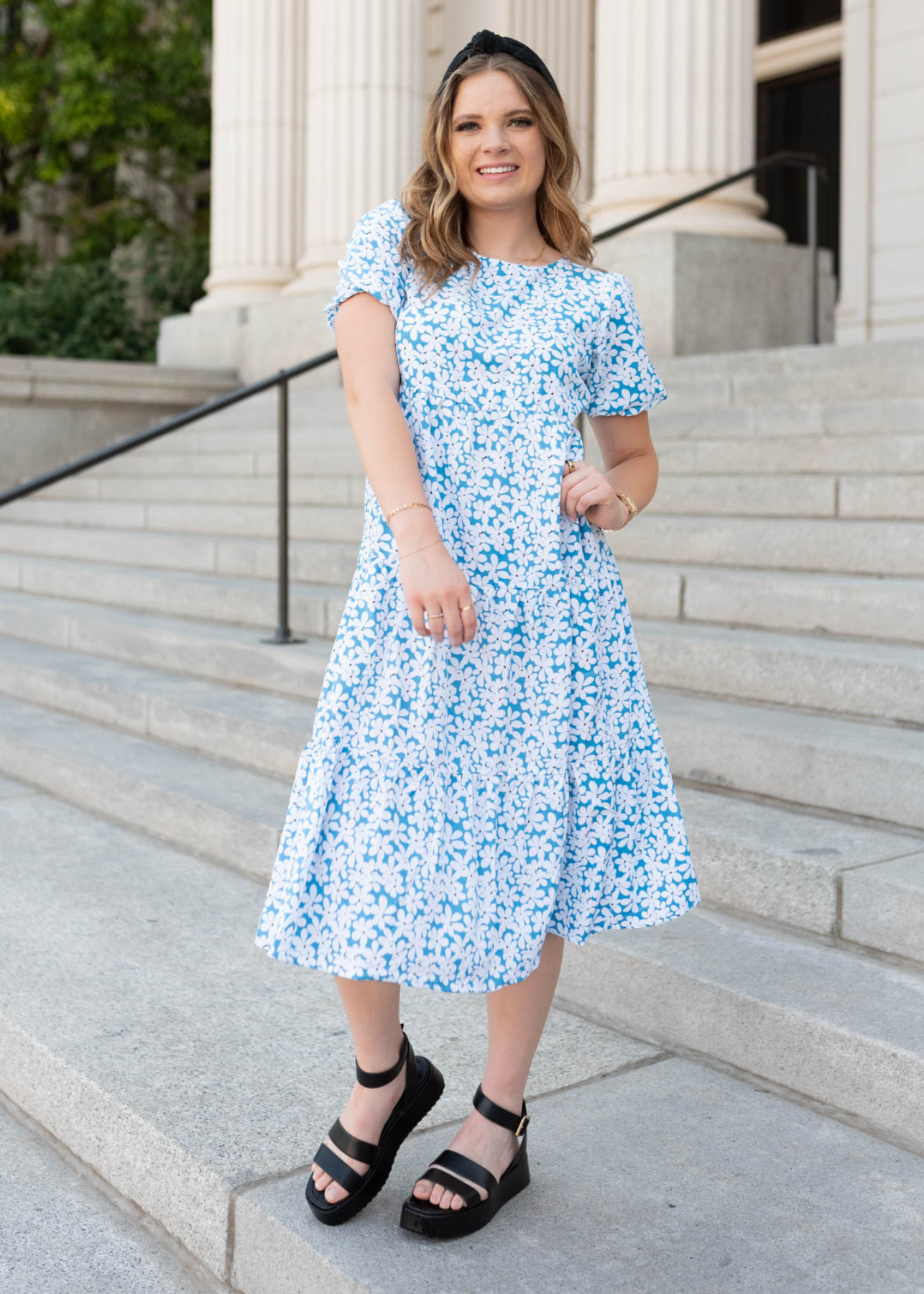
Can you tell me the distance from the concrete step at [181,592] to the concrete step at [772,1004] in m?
2.82

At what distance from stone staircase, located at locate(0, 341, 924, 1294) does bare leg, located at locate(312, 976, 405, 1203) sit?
0.12 meters

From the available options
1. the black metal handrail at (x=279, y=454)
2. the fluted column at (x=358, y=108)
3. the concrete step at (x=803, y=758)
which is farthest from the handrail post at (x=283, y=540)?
the fluted column at (x=358, y=108)

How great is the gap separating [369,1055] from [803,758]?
179 centimetres

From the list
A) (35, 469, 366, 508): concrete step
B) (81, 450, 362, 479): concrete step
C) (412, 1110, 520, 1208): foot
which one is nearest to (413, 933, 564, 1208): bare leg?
(412, 1110, 520, 1208): foot

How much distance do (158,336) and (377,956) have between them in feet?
44.2

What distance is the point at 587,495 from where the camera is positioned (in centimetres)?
213

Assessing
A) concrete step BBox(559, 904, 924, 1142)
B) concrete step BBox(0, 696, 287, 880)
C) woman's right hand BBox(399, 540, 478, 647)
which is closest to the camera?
woman's right hand BBox(399, 540, 478, 647)

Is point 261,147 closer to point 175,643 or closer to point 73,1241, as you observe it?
point 175,643

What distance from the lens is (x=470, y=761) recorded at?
2.13m

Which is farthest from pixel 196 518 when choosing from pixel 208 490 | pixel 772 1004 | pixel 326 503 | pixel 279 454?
pixel 772 1004

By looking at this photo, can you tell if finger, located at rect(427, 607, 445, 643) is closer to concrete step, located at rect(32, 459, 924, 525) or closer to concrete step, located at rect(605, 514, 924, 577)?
concrete step, located at rect(605, 514, 924, 577)

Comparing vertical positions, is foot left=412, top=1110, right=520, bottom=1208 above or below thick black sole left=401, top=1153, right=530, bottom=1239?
above

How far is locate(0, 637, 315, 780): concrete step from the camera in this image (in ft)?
16.0

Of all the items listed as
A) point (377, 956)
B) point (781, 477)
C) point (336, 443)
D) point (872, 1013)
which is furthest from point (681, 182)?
point (377, 956)
